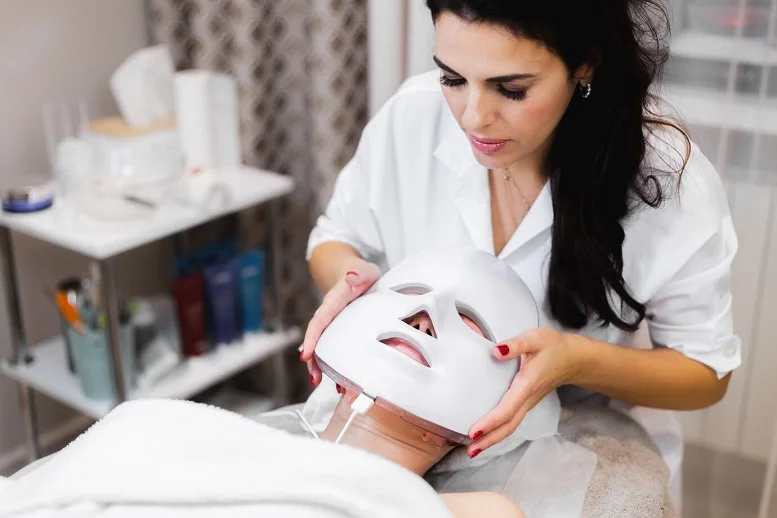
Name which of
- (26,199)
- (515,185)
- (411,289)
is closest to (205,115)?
(26,199)

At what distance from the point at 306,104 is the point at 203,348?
24.9 inches

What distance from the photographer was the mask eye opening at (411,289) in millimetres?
1079

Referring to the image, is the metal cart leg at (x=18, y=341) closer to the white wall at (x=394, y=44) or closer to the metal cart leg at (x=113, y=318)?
the metal cart leg at (x=113, y=318)

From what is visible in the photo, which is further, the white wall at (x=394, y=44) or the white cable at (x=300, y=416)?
the white wall at (x=394, y=44)

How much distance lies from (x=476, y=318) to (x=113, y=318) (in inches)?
35.3

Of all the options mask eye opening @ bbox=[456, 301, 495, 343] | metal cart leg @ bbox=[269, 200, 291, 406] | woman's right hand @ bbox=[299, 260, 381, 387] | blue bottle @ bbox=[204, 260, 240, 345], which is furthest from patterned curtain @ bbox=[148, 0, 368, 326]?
mask eye opening @ bbox=[456, 301, 495, 343]

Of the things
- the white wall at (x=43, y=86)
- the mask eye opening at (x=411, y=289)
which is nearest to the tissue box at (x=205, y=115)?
the white wall at (x=43, y=86)

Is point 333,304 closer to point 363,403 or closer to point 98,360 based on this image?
point 363,403

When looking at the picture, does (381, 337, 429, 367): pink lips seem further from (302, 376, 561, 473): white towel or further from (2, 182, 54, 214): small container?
(2, 182, 54, 214): small container

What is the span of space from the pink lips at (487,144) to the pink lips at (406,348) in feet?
0.85

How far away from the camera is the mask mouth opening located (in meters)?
1.01

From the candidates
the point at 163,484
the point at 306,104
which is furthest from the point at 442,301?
the point at 306,104

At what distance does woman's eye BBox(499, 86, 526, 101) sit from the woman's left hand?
0.28m

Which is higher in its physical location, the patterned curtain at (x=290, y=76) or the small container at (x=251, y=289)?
the patterned curtain at (x=290, y=76)
